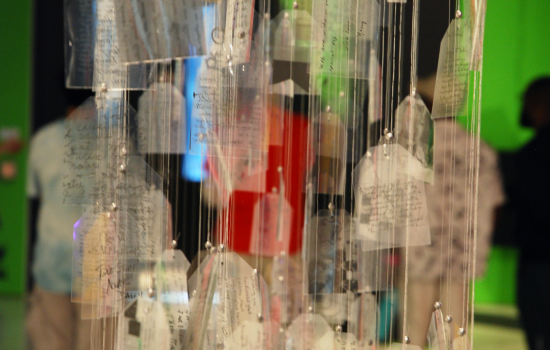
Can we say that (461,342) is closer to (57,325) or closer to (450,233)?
(450,233)

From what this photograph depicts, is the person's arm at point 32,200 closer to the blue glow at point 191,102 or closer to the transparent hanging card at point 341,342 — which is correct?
the blue glow at point 191,102

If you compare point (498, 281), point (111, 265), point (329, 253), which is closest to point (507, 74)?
point (498, 281)

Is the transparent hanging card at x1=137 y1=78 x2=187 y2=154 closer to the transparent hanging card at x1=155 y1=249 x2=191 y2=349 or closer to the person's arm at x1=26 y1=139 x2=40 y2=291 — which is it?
the transparent hanging card at x1=155 y1=249 x2=191 y2=349

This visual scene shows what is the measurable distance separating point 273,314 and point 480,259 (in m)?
0.85

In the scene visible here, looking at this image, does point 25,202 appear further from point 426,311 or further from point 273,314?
point 426,311

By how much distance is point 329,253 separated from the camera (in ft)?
2.63

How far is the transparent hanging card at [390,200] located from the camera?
0.75m

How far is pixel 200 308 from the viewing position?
2.58ft

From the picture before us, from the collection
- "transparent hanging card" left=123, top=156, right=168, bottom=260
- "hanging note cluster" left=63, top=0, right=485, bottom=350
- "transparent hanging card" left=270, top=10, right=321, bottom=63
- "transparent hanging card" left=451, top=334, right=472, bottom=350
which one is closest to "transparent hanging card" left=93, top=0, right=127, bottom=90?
"hanging note cluster" left=63, top=0, right=485, bottom=350

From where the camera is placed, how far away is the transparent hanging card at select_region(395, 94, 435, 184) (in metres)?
0.75

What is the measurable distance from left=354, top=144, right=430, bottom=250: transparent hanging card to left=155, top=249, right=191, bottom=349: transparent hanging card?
0.28 m

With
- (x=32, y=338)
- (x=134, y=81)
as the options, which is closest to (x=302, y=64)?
(x=134, y=81)

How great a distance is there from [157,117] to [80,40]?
16cm

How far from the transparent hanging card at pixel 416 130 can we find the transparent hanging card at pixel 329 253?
14 cm
